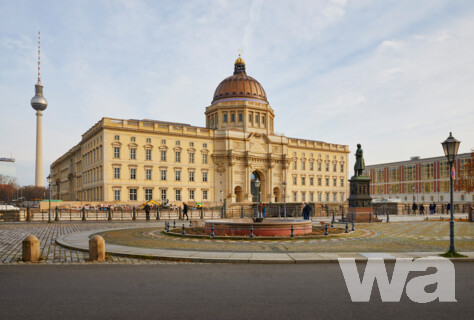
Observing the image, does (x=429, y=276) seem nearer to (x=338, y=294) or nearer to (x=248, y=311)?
(x=338, y=294)

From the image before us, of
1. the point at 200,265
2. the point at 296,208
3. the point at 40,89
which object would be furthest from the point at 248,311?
the point at 40,89

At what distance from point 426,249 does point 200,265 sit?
29.5ft

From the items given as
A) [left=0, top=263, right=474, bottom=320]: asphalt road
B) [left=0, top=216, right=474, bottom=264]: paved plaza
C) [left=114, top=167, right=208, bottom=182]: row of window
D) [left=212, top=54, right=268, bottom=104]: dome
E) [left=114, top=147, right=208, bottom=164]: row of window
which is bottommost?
[left=0, top=216, right=474, bottom=264]: paved plaza

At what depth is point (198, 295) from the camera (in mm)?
8203

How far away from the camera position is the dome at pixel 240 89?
9019 cm

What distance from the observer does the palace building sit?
7088cm

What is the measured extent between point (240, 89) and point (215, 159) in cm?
1926

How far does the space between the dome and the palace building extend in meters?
0.23

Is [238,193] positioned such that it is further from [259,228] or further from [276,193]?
[259,228]

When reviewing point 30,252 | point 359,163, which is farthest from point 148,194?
point 30,252

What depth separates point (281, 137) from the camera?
90500 millimetres

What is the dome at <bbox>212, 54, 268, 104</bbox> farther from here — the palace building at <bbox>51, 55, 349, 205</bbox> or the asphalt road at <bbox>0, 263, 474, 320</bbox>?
the asphalt road at <bbox>0, 263, 474, 320</bbox>

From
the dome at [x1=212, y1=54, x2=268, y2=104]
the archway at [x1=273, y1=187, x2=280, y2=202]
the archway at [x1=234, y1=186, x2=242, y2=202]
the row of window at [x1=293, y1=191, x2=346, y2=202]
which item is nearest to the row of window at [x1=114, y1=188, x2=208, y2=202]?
the archway at [x1=234, y1=186, x2=242, y2=202]

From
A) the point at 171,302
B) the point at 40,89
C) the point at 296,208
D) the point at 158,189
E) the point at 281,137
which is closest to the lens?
the point at 171,302
